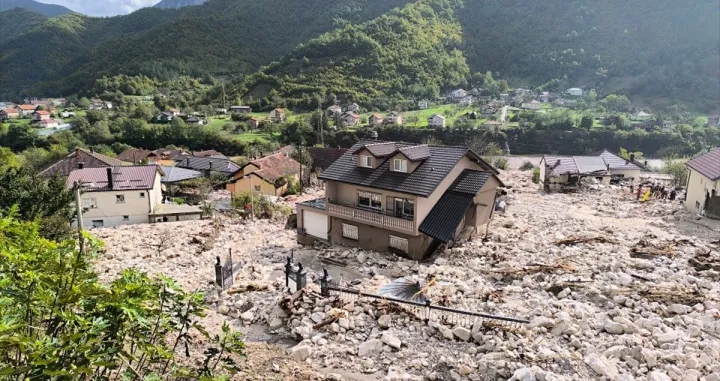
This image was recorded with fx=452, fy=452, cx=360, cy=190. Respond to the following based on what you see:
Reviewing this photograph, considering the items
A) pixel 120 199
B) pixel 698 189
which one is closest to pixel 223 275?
pixel 120 199

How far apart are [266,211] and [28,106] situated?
125 meters

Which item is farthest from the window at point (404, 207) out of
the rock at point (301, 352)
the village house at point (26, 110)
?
the village house at point (26, 110)

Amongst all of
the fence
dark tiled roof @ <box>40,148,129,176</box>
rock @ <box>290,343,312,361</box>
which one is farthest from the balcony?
dark tiled roof @ <box>40,148,129,176</box>

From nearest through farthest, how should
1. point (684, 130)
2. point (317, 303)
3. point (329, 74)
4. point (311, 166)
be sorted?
point (317, 303)
point (311, 166)
point (684, 130)
point (329, 74)

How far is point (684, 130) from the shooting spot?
9325 cm

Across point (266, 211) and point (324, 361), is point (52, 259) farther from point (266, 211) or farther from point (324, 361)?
point (266, 211)

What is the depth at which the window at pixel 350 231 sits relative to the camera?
2284 centimetres

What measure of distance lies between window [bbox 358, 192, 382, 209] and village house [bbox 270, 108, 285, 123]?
85193 mm

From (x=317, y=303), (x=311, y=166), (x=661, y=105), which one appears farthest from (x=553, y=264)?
(x=661, y=105)

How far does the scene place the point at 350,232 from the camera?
2305 cm

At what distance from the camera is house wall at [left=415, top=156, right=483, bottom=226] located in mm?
20578

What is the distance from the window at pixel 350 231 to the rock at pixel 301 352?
1010 cm

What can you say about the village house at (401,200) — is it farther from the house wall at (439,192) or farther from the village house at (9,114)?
the village house at (9,114)

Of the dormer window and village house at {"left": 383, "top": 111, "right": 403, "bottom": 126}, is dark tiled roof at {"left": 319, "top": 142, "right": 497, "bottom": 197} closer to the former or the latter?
the dormer window
